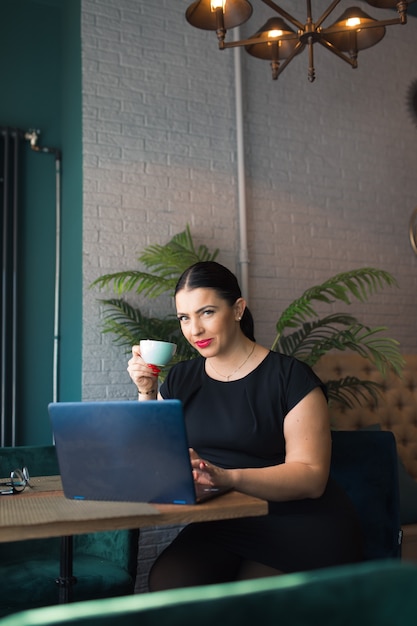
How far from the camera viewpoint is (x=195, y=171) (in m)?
4.03

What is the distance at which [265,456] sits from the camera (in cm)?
192

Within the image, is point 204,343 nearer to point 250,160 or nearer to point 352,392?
point 352,392

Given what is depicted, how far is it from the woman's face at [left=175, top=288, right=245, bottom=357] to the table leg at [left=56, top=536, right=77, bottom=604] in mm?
649

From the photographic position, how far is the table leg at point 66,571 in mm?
1686

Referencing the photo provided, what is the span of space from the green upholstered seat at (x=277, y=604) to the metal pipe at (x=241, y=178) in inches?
139

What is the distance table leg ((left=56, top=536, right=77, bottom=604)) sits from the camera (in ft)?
5.53

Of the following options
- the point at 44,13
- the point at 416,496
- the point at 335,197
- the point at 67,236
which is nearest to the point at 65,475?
the point at 416,496

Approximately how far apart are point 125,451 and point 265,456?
0.60 metres

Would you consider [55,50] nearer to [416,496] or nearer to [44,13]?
[44,13]

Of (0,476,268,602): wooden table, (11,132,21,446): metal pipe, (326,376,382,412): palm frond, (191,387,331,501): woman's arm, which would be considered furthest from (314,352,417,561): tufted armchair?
(0,476,268,602): wooden table

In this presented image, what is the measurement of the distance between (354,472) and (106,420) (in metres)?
1.24

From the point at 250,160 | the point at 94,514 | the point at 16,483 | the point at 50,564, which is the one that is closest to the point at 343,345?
the point at 250,160

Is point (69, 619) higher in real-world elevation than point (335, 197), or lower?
lower

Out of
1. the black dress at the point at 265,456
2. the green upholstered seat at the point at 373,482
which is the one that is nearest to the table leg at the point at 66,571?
the black dress at the point at 265,456
